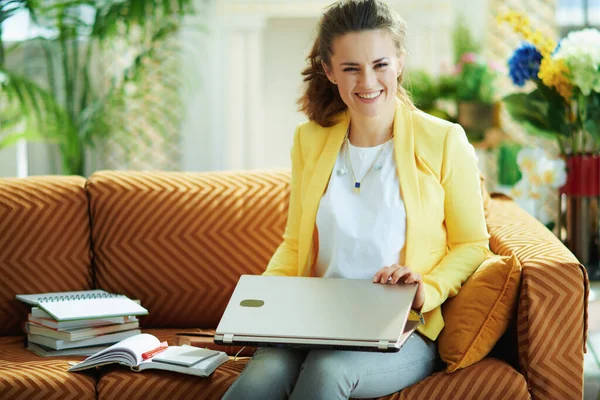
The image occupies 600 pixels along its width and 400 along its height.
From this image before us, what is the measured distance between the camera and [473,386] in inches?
77.2

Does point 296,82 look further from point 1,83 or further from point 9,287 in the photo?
point 9,287

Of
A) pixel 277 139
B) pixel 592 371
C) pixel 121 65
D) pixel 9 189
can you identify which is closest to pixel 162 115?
pixel 121 65

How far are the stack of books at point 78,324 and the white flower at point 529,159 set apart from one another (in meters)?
1.27

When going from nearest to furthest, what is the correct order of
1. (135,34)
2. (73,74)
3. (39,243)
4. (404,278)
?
(404,278) → (39,243) → (73,74) → (135,34)

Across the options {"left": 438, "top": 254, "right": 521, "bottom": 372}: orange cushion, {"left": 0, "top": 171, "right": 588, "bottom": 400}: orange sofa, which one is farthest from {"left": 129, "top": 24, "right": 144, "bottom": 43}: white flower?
{"left": 438, "top": 254, "right": 521, "bottom": 372}: orange cushion

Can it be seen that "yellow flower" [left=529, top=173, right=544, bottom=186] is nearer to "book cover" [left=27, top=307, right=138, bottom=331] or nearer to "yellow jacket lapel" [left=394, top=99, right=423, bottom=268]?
"yellow jacket lapel" [left=394, top=99, right=423, bottom=268]

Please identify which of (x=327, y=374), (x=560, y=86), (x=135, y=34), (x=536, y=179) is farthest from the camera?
(x=135, y=34)

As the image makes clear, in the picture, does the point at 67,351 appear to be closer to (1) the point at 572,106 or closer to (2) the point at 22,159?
(1) the point at 572,106

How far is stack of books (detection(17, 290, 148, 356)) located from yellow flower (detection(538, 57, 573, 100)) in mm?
1345

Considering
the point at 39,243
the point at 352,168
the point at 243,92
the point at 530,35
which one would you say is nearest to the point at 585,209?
the point at 530,35

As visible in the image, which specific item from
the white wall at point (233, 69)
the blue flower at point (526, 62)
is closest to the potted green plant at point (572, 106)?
the blue flower at point (526, 62)

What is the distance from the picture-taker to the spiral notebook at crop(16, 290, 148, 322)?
2229 millimetres

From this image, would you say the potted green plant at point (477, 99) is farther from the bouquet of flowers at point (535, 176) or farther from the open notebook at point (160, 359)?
the open notebook at point (160, 359)

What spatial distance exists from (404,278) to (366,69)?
48cm
